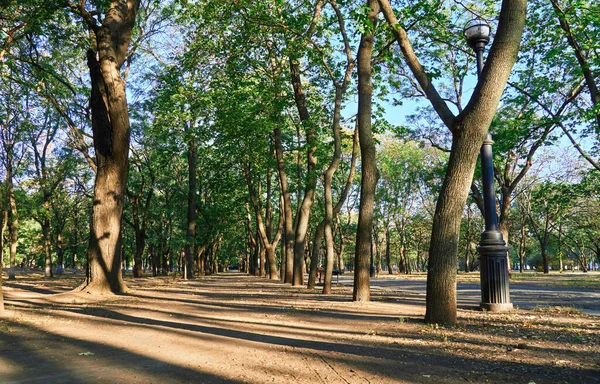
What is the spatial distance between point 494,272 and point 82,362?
7.62 metres

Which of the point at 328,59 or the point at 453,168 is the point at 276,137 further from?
the point at 453,168

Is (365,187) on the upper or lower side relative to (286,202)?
lower

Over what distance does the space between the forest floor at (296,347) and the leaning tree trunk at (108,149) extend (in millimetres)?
3696

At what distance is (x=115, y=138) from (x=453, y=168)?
10169 mm

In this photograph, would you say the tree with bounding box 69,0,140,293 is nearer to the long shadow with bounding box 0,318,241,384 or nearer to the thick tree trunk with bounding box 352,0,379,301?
the long shadow with bounding box 0,318,241,384

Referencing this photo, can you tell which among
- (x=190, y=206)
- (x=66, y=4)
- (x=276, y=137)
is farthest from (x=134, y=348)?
(x=190, y=206)

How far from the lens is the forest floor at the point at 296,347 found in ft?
14.1

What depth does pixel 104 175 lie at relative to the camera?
13.2 meters

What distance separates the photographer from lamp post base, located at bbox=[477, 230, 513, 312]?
897 cm

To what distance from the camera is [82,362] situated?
4906 mm

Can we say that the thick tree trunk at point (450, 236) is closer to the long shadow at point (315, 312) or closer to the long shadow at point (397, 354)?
the long shadow at point (315, 312)

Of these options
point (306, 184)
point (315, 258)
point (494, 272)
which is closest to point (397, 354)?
point (494, 272)

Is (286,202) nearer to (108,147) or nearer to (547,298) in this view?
(108,147)

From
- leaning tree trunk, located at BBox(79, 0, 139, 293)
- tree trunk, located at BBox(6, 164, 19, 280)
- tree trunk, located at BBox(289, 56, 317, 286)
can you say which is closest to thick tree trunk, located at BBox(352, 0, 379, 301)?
tree trunk, located at BBox(289, 56, 317, 286)
